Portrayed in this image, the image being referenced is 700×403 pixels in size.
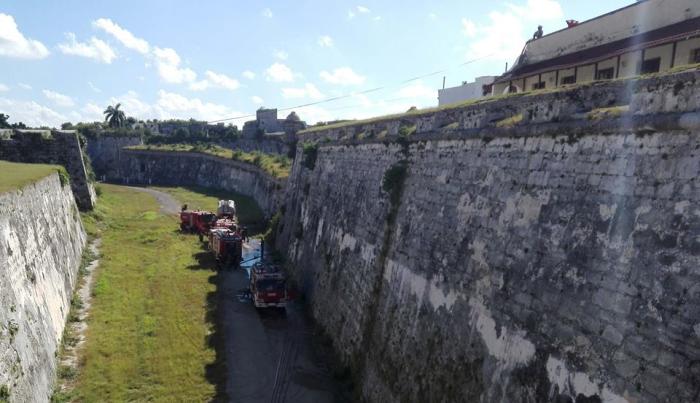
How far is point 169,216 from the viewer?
35.5m

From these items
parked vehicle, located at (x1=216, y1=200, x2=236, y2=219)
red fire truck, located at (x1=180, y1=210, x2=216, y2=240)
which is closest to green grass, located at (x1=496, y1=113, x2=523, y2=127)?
red fire truck, located at (x1=180, y1=210, x2=216, y2=240)

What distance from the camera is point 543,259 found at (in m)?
7.94

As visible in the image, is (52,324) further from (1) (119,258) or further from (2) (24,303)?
(1) (119,258)

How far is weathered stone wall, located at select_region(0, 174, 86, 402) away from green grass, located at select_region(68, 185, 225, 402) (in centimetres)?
110

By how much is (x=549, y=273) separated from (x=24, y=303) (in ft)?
36.2

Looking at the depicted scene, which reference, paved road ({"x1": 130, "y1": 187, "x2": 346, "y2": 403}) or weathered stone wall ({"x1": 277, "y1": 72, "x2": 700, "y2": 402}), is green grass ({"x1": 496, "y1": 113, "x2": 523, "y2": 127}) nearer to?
weathered stone wall ({"x1": 277, "y1": 72, "x2": 700, "y2": 402})

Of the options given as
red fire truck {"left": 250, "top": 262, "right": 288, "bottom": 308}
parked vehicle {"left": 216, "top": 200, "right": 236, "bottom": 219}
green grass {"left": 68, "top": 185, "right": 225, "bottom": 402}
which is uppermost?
parked vehicle {"left": 216, "top": 200, "right": 236, "bottom": 219}

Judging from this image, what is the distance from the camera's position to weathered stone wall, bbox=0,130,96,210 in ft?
96.6

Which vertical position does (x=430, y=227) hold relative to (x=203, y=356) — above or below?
above

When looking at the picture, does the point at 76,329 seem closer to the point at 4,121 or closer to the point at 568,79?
the point at 568,79

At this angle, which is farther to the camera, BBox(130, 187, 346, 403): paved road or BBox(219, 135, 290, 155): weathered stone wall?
BBox(219, 135, 290, 155): weathered stone wall

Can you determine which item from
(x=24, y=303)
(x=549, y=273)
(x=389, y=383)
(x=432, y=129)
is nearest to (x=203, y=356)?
(x=24, y=303)

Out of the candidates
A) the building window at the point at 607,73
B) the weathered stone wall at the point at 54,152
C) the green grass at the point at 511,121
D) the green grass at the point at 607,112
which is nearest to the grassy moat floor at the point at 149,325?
the weathered stone wall at the point at 54,152

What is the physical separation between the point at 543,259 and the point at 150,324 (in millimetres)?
12909
